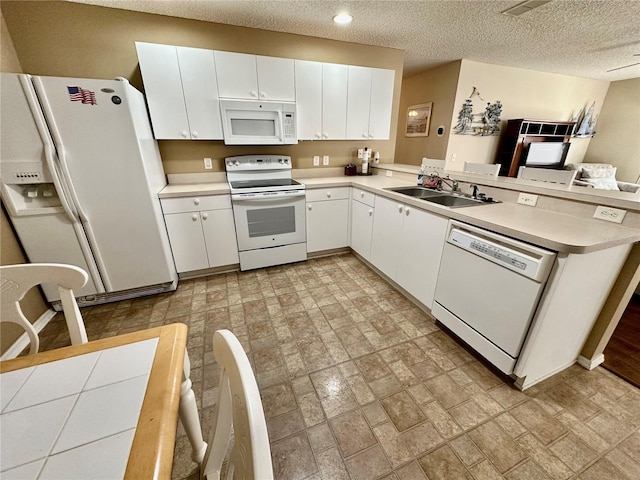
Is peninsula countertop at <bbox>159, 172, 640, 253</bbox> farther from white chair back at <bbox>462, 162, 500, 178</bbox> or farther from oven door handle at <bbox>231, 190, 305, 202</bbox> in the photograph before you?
oven door handle at <bbox>231, 190, 305, 202</bbox>

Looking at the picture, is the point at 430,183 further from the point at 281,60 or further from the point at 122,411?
the point at 122,411

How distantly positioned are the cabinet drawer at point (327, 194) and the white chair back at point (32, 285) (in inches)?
85.6

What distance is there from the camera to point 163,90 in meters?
2.29

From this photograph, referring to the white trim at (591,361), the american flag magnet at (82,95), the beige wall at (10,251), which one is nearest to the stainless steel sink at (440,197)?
the white trim at (591,361)

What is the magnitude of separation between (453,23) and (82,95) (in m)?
3.34

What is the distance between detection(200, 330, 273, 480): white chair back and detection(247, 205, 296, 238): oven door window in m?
2.15

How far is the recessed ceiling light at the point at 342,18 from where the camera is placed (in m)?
2.42

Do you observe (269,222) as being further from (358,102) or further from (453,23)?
(453,23)

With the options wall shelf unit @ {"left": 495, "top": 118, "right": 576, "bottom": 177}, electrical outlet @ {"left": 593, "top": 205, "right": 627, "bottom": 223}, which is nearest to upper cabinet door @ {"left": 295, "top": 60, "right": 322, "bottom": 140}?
electrical outlet @ {"left": 593, "top": 205, "right": 627, "bottom": 223}

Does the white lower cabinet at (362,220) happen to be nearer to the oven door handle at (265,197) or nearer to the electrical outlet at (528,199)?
the oven door handle at (265,197)

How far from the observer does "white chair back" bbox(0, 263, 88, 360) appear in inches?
33.2

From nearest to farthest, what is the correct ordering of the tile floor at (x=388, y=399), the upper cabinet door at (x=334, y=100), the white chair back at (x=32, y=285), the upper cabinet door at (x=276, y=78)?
the white chair back at (x=32, y=285), the tile floor at (x=388, y=399), the upper cabinet door at (x=276, y=78), the upper cabinet door at (x=334, y=100)

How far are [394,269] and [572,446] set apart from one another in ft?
4.85

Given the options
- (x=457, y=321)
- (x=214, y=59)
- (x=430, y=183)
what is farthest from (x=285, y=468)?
(x=214, y=59)
